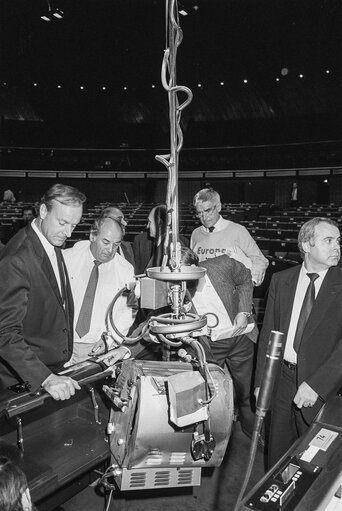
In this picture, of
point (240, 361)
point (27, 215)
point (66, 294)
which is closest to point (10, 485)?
point (66, 294)

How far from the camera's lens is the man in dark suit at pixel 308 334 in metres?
2.26

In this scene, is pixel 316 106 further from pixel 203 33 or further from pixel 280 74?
pixel 203 33

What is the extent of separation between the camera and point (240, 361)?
311 cm

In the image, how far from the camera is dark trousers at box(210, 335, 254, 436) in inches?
119

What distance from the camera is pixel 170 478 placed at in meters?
1.22

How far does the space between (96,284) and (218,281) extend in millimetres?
786

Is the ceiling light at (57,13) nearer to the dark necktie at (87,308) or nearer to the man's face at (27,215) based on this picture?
the man's face at (27,215)

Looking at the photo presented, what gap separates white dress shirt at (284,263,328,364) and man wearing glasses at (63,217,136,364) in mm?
950

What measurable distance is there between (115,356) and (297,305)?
1203mm

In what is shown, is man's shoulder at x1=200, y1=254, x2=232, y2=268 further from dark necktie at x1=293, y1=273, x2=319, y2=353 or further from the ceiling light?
the ceiling light

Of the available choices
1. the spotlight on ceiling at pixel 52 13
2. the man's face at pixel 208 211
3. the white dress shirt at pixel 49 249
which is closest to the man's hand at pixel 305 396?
the white dress shirt at pixel 49 249

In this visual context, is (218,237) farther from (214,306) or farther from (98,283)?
(98,283)

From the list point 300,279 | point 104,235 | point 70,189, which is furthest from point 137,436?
point 104,235

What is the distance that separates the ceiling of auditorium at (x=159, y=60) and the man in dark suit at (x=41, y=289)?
11.9 m
